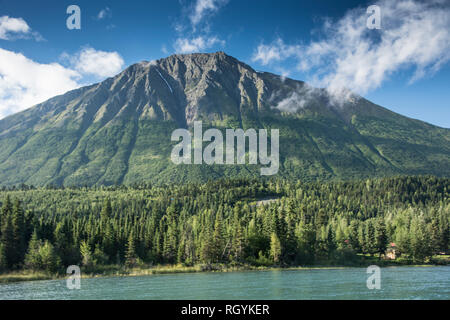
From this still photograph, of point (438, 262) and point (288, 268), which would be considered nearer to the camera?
point (288, 268)

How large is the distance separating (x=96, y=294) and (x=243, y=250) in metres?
62.1

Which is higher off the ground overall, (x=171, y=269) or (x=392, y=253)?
(x=392, y=253)

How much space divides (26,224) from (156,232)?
41339 millimetres

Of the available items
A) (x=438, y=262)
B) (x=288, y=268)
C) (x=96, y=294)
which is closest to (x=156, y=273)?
(x=288, y=268)

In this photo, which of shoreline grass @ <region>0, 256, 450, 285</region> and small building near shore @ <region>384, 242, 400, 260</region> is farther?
small building near shore @ <region>384, 242, 400, 260</region>

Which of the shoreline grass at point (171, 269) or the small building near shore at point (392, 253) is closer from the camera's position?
the shoreline grass at point (171, 269)

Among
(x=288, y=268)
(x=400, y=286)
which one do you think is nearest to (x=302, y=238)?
(x=288, y=268)

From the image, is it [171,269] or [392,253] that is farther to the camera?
[392,253]

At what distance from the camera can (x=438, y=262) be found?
130 metres

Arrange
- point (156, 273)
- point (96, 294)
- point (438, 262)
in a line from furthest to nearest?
point (438, 262) < point (156, 273) < point (96, 294)

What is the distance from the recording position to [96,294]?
220ft
